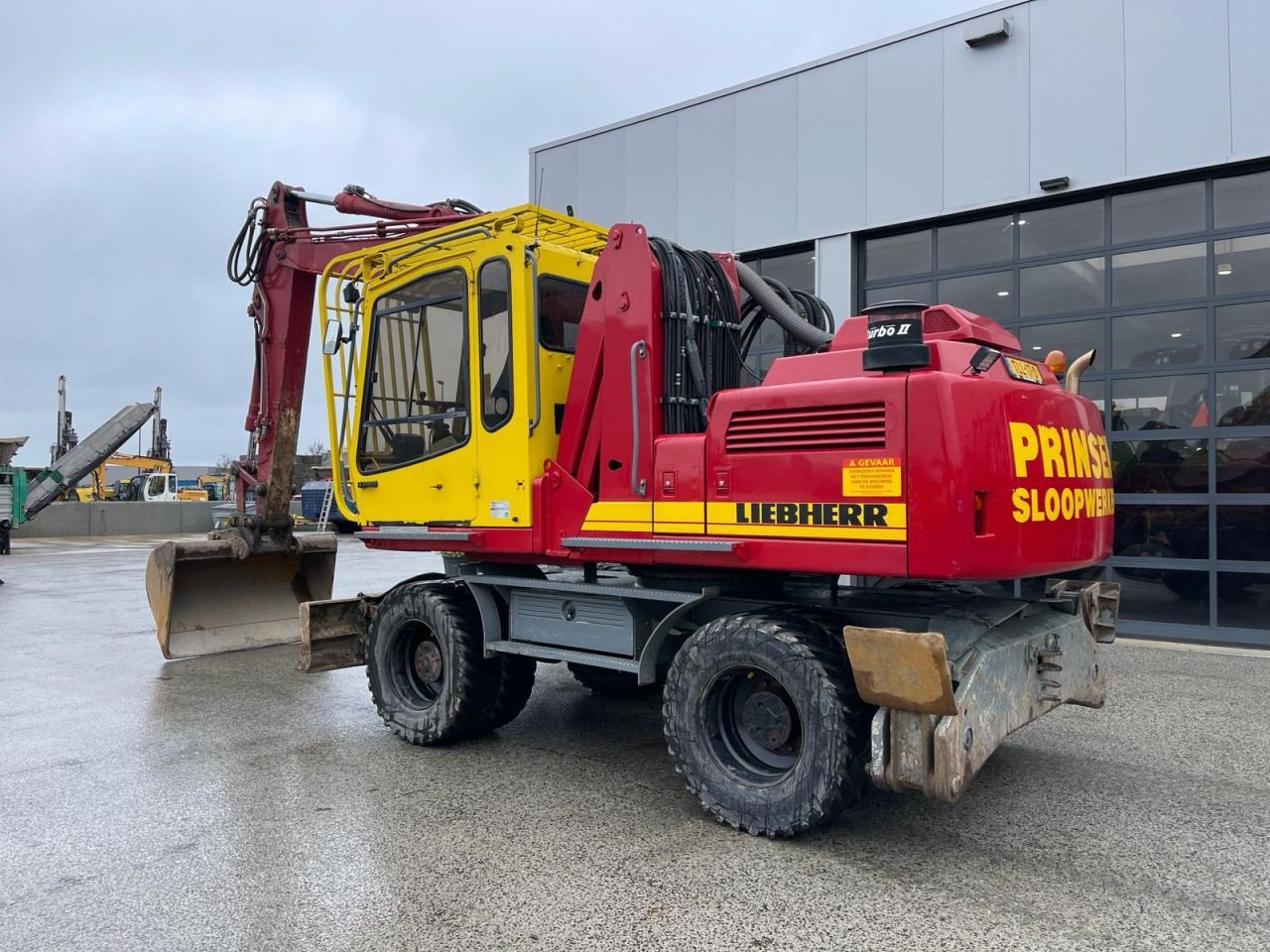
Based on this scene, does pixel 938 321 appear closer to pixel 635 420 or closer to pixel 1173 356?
pixel 635 420

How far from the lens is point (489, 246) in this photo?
5.11 meters

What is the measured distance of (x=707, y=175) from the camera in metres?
11.6

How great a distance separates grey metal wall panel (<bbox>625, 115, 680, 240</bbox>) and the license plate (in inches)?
325

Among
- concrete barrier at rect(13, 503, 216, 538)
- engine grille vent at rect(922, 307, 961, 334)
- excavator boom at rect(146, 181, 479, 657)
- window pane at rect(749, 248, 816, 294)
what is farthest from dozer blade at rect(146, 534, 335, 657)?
concrete barrier at rect(13, 503, 216, 538)

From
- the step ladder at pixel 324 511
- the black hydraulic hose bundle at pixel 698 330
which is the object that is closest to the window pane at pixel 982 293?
the black hydraulic hose bundle at pixel 698 330

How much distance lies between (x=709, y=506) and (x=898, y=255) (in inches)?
288

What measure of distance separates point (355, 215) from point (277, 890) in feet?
16.3

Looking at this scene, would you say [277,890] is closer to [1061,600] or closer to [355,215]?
[1061,600]

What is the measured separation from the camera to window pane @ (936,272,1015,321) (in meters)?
9.77

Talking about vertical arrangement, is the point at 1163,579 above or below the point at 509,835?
above

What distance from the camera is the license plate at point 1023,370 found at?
4023mm

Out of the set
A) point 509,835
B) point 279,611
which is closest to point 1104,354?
point 509,835

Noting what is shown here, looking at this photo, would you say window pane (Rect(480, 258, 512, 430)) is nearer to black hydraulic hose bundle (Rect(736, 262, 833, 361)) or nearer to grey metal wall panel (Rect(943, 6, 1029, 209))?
black hydraulic hose bundle (Rect(736, 262, 833, 361))

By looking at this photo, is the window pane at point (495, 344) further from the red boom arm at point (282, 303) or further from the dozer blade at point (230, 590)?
the dozer blade at point (230, 590)
